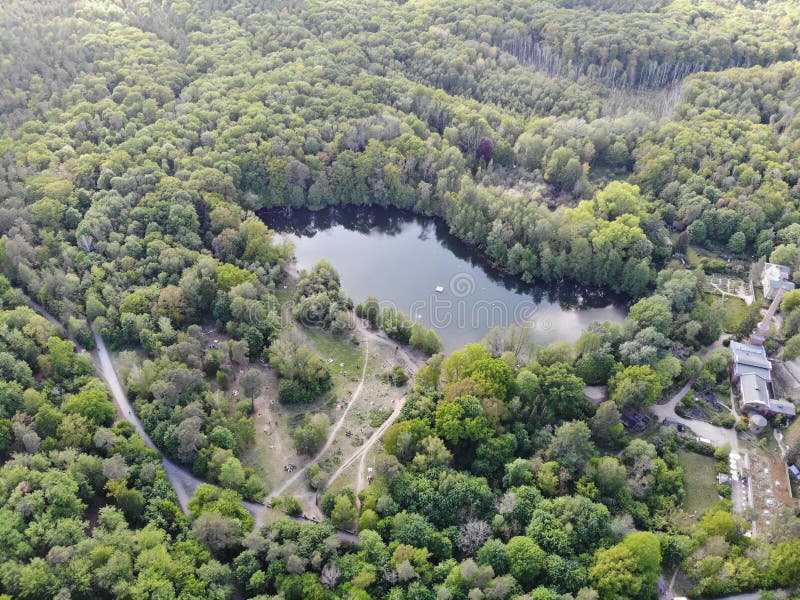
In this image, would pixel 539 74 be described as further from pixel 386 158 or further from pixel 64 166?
pixel 64 166

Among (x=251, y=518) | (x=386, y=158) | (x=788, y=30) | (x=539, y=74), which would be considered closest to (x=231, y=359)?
(x=251, y=518)

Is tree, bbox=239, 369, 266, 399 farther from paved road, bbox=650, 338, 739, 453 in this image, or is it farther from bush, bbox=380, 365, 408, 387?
paved road, bbox=650, 338, 739, 453

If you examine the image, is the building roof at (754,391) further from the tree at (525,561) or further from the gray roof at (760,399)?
the tree at (525,561)

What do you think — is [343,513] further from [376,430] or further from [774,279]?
[774,279]

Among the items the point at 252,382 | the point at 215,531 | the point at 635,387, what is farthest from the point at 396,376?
the point at 215,531

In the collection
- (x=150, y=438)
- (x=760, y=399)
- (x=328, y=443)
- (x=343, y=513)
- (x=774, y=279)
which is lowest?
(x=328, y=443)

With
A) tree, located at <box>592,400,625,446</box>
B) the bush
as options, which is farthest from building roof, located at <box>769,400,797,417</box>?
the bush
